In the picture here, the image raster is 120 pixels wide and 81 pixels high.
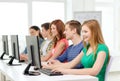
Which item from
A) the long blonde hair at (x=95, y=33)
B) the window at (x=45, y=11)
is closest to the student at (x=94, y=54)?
the long blonde hair at (x=95, y=33)

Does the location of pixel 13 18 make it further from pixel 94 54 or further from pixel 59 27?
pixel 94 54

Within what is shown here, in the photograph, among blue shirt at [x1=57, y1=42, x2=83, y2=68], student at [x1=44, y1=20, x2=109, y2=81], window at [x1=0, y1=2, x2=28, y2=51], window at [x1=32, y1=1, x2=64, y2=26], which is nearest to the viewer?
student at [x1=44, y1=20, x2=109, y2=81]

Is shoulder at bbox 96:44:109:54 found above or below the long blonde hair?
below

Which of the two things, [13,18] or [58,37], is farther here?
[13,18]

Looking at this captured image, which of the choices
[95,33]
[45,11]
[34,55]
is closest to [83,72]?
[95,33]

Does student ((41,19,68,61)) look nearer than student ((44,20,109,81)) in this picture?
No

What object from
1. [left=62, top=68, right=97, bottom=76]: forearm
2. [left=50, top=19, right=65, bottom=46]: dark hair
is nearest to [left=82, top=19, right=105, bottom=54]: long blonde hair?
[left=62, top=68, right=97, bottom=76]: forearm

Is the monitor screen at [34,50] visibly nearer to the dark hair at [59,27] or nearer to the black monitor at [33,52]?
the black monitor at [33,52]

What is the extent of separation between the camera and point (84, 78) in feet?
8.07

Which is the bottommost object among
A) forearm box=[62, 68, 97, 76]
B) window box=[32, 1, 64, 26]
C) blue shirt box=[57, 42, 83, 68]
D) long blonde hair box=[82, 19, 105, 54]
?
forearm box=[62, 68, 97, 76]

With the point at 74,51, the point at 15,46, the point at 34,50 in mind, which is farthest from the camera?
the point at 15,46

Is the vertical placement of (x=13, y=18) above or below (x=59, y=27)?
above

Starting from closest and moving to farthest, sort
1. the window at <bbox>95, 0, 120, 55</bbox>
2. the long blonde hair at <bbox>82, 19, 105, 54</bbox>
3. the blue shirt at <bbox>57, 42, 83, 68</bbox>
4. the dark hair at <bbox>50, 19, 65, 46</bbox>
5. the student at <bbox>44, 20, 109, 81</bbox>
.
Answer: the student at <bbox>44, 20, 109, 81</bbox>
the long blonde hair at <bbox>82, 19, 105, 54</bbox>
the blue shirt at <bbox>57, 42, 83, 68</bbox>
the dark hair at <bbox>50, 19, 65, 46</bbox>
the window at <bbox>95, 0, 120, 55</bbox>

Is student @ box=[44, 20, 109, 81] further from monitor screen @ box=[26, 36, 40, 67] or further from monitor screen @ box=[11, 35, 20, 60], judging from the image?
monitor screen @ box=[11, 35, 20, 60]
